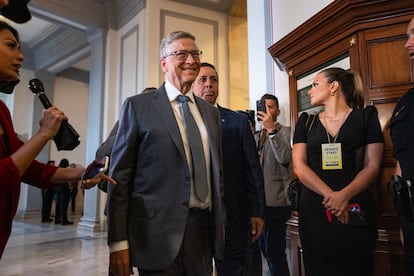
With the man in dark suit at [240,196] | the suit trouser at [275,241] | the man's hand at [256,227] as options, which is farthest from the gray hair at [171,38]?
the suit trouser at [275,241]

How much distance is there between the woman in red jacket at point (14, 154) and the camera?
1.09 m

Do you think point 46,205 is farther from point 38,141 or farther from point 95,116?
point 38,141

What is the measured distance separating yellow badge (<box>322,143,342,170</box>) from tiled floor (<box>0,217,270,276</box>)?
6.51 feet

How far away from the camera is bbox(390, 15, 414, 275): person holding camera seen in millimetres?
1588

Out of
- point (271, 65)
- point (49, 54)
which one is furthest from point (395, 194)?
point (49, 54)

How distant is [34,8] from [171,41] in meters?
5.62

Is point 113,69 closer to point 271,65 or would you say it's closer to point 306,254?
point 271,65

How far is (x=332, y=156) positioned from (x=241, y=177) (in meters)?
0.48

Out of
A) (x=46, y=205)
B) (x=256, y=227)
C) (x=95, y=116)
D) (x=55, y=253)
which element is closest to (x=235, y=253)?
(x=256, y=227)

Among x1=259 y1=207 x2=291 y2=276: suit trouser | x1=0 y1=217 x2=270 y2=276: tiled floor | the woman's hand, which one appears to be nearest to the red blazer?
the woman's hand

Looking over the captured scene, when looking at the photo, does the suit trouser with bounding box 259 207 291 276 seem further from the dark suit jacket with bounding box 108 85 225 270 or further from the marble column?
the marble column

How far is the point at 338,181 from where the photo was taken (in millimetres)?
1744

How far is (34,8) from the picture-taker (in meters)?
6.08

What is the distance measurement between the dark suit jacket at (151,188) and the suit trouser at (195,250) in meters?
0.04
